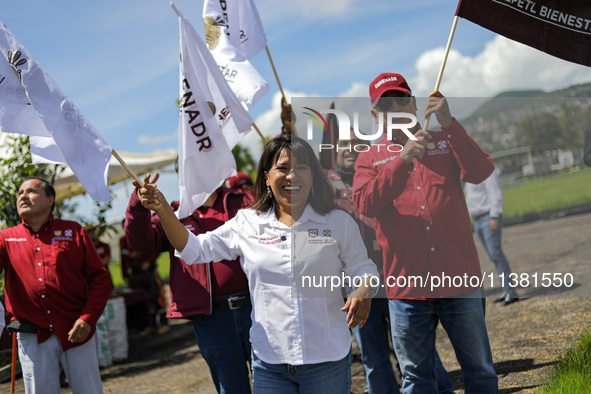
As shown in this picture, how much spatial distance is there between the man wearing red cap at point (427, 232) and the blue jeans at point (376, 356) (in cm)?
87

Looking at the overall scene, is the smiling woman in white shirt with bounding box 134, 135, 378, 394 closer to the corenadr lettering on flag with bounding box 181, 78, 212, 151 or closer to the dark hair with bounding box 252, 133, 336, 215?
the dark hair with bounding box 252, 133, 336, 215

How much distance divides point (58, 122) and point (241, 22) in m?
2.73

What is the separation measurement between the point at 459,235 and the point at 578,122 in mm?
985

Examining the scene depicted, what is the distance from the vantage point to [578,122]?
3588mm

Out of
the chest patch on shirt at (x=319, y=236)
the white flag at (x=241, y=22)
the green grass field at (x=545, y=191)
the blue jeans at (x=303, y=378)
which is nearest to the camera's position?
the blue jeans at (x=303, y=378)

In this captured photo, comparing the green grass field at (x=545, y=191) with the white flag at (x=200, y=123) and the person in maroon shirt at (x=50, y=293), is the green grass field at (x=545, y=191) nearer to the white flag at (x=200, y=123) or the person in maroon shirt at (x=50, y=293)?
the white flag at (x=200, y=123)

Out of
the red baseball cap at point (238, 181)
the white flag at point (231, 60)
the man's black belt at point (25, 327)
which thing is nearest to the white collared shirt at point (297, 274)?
the man's black belt at point (25, 327)

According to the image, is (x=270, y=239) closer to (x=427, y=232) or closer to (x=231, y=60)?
(x=427, y=232)

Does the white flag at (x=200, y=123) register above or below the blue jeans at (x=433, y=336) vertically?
above

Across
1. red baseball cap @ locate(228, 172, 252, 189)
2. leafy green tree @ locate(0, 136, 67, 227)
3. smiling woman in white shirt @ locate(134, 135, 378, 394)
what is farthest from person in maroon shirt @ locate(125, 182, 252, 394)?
leafy green tree @ locate(0, 136, 67, 227)

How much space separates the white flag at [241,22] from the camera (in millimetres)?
5797

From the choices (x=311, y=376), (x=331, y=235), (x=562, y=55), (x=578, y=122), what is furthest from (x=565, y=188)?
(x=311, y=376)

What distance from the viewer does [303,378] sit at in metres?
2.95

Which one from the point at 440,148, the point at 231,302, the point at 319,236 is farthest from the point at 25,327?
the point at 440,148
